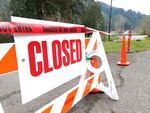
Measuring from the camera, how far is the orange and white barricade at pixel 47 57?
2516 millimetres

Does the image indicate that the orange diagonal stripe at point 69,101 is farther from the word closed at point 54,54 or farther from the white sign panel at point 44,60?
the word closed at point 54,54

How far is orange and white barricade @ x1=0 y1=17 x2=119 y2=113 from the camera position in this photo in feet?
8.25

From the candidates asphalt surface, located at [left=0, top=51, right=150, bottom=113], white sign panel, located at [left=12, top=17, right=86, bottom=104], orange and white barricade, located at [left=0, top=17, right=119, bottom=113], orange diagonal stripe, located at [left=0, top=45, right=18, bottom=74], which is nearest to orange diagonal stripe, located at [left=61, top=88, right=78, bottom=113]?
orange and white barricade, located at [left=0, top=17, right=119, bottom=113]

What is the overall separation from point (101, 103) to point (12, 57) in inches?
93.0

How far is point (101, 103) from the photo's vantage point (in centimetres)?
441

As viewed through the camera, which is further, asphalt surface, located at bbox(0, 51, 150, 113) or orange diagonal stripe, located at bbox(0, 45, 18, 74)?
asphalt surface, located at bbox(0, 51, 150, 113)

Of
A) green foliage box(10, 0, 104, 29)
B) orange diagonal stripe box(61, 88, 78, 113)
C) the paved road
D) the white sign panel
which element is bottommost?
the paved road

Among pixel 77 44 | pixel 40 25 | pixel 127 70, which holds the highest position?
pixel 40 25

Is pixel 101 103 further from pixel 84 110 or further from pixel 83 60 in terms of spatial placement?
pixel 83 60

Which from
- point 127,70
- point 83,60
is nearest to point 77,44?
Answer: point 83,60

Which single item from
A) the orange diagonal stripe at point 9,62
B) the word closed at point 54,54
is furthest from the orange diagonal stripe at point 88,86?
the orange diagonal stripe at point 9,62

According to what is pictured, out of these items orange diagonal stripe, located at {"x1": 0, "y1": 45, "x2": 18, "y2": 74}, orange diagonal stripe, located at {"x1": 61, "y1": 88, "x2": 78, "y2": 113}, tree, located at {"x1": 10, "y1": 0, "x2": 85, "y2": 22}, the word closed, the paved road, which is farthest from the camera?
tree, located at {"x1": 10, "y1": 0, "x2": 85, "y2": 22}

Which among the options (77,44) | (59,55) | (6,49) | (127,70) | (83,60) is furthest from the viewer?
(127,70)

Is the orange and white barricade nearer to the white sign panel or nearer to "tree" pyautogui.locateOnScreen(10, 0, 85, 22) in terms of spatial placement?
Result: the white sign panel
